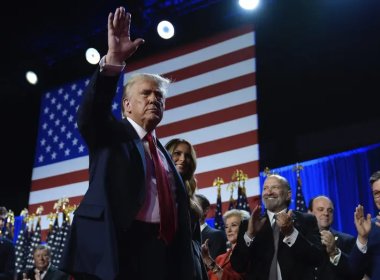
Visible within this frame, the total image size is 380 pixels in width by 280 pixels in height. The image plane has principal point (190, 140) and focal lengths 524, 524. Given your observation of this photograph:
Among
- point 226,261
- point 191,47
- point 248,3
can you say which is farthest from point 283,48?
point 226,261

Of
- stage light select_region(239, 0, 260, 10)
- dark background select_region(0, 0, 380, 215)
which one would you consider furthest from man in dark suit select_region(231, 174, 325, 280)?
stage light select_region(239, 0, 260, 10)

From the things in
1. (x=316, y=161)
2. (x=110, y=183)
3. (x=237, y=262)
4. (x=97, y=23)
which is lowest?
(x=237, y=262)

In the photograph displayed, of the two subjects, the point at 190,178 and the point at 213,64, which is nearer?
the point at 190,178

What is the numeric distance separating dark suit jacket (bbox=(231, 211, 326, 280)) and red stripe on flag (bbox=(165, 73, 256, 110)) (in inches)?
158

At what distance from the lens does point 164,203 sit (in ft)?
5.32

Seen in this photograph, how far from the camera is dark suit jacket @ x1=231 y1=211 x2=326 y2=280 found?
8.77ft

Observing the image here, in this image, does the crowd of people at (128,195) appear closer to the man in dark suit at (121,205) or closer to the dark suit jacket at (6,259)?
the man in dark suit at (121,205)

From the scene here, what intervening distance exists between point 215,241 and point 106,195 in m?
2.45

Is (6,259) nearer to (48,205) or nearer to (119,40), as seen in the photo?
(48,205)

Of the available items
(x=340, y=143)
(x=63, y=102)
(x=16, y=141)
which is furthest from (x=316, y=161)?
(x=16, y=141)

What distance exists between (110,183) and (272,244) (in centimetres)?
145

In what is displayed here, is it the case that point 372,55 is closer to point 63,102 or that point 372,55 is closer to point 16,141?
point 63,102

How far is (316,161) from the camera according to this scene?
602 centimetres

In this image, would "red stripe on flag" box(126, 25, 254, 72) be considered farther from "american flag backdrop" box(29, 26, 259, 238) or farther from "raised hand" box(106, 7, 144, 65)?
"raised hand" box(106, 7, 144, 65)
